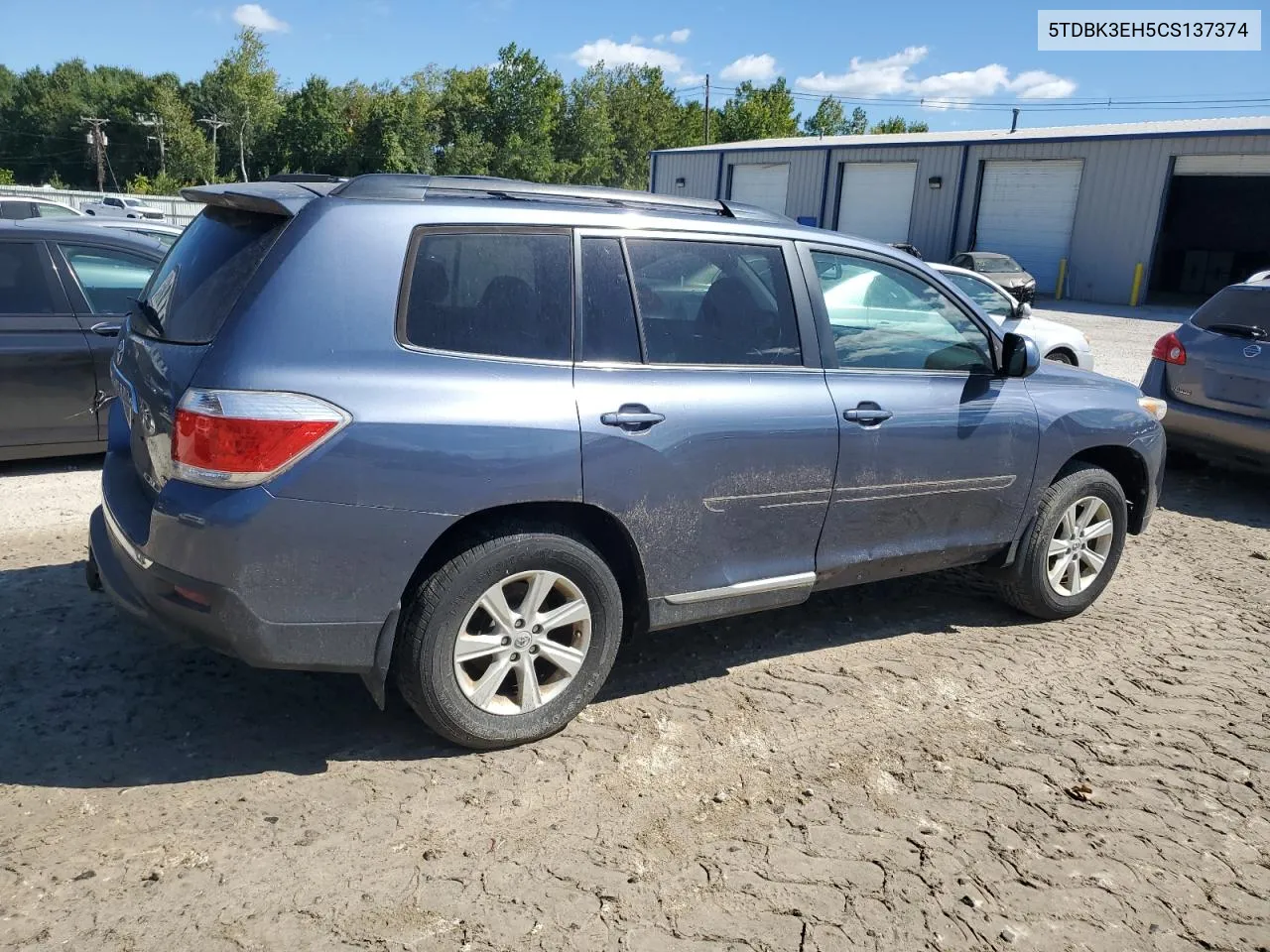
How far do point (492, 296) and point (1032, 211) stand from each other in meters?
32.0

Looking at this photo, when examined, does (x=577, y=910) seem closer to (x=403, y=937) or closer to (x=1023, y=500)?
(x=403, y=937)

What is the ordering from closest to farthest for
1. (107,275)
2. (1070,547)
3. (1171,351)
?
(1070,547), (107,275), (1171,351)

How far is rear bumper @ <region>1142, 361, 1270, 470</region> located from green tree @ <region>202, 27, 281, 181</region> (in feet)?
300

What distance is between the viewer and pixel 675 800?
11.0ft

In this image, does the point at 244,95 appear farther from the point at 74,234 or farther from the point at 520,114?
the point at 74,234

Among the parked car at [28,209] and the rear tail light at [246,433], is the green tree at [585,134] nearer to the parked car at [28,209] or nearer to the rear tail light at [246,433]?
the parked car at [28,209]

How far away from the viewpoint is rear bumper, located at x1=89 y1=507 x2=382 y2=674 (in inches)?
121

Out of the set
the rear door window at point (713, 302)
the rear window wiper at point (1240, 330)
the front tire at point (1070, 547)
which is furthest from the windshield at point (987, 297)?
the rear door window at point (713, 302)

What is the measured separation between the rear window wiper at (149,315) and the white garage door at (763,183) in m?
36.7

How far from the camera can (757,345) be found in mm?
3980

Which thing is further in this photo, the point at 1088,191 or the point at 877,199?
the point at 877,199

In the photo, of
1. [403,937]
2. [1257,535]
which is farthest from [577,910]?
[1257,535]

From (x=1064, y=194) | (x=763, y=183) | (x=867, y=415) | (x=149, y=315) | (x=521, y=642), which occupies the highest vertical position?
(x=763, y=183)

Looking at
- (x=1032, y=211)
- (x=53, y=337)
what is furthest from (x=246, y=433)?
(x=1032, y=211)
